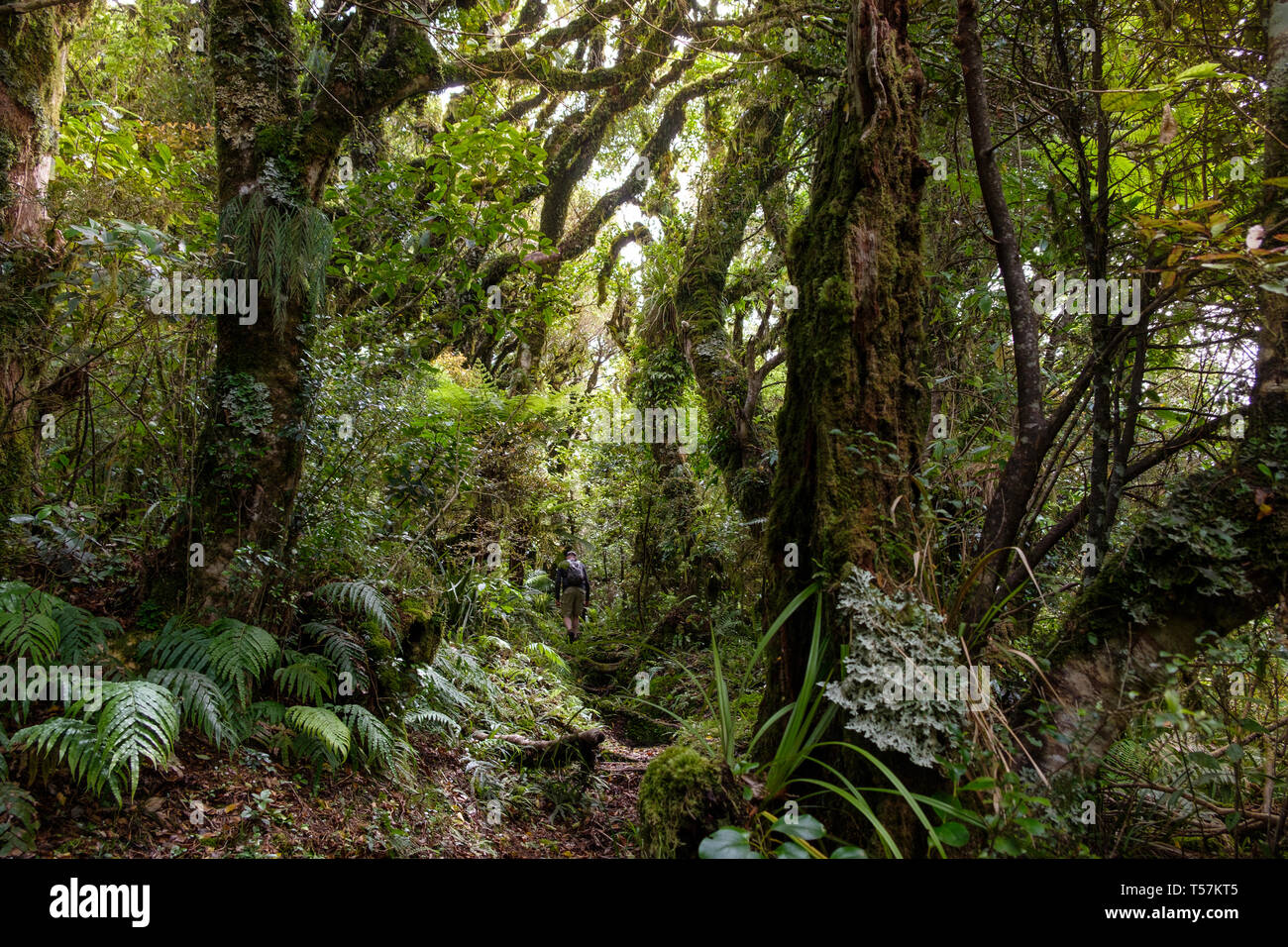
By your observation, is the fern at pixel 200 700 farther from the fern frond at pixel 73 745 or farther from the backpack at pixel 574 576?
the backpack at pixel 574 576

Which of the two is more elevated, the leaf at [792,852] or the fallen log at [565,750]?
the leaf at [792,852]

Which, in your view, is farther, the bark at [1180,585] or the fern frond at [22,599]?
the fern frond at [22,599]

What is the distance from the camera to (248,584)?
12.3ft

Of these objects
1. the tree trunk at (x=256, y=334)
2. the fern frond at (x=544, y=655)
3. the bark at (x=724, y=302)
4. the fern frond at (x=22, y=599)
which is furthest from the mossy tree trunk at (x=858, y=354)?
the fern frond at (x=544, y=655)

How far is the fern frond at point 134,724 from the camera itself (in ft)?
8.78

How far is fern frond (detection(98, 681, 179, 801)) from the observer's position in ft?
8.78

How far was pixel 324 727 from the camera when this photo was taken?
11.3ft

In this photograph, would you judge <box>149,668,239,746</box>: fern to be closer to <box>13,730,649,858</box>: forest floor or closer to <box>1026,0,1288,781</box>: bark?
<box>13,730,649,858</box>: forest floor

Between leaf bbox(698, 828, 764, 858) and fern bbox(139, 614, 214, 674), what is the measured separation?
2.83 meters

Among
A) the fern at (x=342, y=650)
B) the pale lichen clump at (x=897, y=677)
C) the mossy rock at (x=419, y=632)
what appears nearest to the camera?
the pale lichen clump at (x=897, y=677)

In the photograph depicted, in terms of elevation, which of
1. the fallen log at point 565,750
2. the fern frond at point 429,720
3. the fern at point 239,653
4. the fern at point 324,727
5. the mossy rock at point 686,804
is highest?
the fern at point 239,653

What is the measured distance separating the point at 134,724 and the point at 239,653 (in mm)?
612

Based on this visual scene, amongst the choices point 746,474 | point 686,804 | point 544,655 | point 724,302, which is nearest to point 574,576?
point 544,655

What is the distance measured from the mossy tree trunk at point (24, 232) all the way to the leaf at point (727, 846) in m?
3.98
